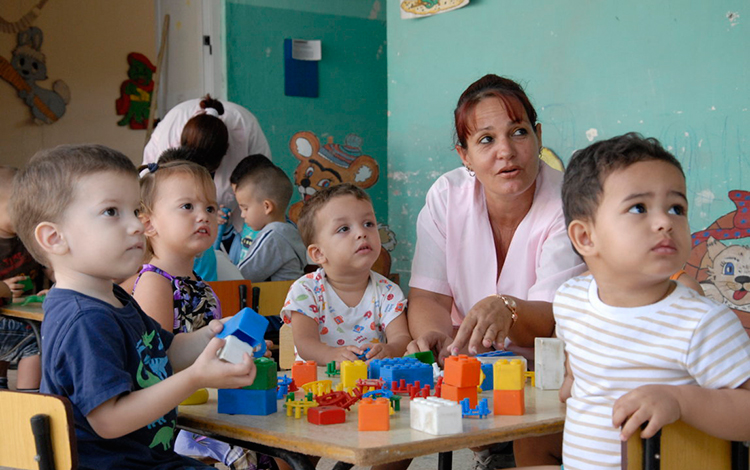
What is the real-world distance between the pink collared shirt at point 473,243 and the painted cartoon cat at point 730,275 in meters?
1.32

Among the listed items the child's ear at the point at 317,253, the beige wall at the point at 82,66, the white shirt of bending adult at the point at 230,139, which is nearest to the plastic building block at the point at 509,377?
the child's ear at the point at 317,253

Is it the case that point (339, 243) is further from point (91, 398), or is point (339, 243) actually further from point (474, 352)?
point (91, 398)

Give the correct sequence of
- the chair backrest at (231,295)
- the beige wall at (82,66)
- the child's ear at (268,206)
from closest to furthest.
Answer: the chair backrest at (231,295)
the child's ear at (268,206)
the beige wall at (82,66)

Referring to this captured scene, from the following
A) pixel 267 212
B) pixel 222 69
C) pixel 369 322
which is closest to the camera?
pixel 369 322

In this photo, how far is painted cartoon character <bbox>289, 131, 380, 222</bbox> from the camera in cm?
723

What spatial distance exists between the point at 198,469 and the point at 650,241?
37.7 inches

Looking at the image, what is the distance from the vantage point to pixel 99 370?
4.78ft

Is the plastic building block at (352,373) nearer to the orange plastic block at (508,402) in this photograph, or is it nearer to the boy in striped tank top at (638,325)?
the orange plastic block at (508,402)

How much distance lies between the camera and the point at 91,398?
1443 mm

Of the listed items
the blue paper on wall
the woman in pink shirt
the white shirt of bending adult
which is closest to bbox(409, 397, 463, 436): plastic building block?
the woman in pink shirt

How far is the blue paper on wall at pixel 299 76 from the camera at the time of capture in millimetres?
7176

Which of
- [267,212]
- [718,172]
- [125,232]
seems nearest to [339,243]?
[125,232]

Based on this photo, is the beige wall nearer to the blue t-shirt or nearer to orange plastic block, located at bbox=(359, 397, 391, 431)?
the blue t-shirt

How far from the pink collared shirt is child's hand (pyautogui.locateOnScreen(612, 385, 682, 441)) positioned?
1.20 m
